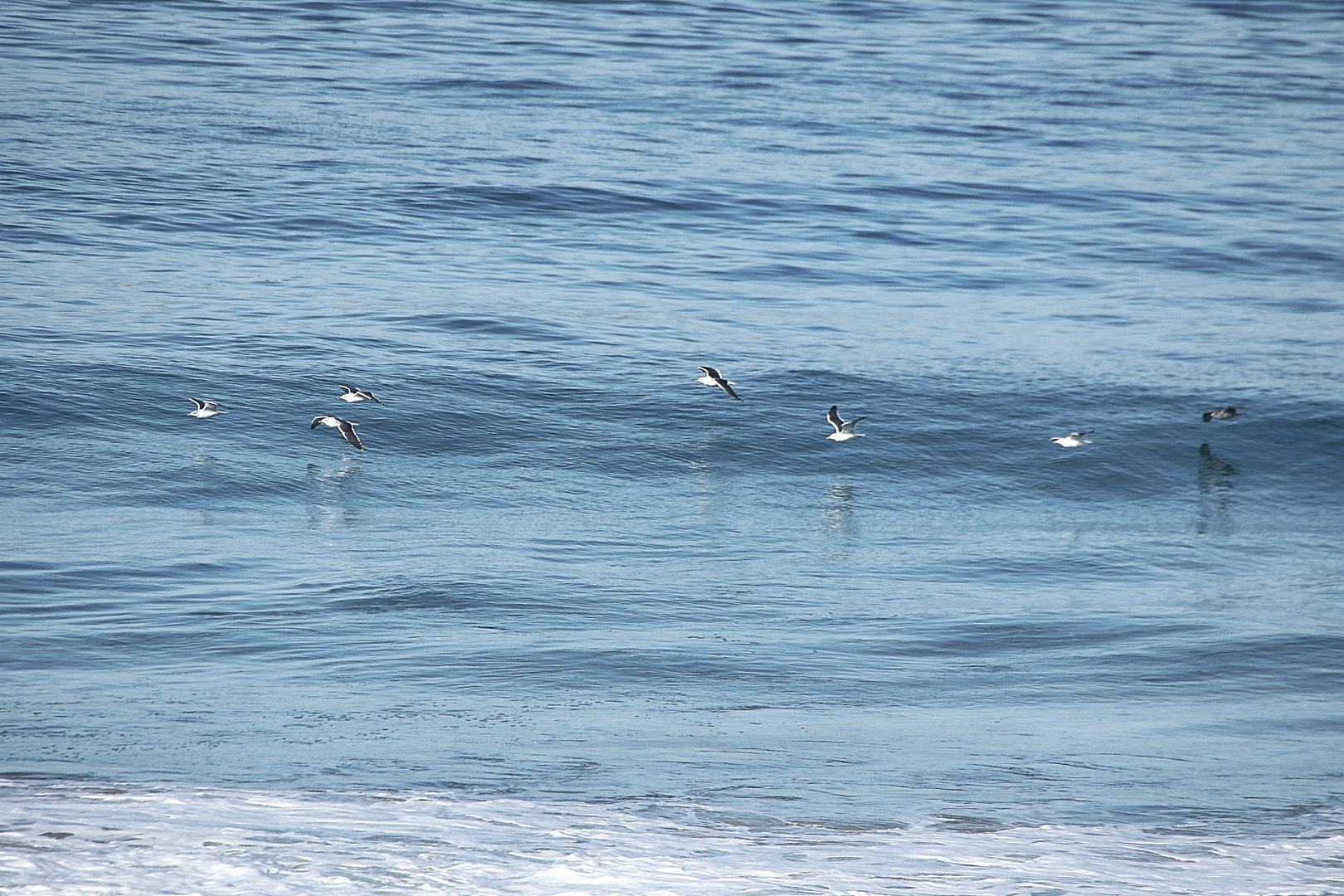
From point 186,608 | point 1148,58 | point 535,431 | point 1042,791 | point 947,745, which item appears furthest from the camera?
point 1148,58

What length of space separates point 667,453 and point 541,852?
500 inches

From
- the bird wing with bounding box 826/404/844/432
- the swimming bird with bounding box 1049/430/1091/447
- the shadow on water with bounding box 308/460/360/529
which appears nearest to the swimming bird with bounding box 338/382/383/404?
the shadow on water with bounding box 308/460/360/529

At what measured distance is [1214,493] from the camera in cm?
1983

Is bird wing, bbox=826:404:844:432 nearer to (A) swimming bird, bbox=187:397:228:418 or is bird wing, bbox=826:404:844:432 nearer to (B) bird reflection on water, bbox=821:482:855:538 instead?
(B) bird reflection on water, bbox=821:482:855:538

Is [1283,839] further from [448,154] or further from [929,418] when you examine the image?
[448,154]

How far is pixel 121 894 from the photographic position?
23.2ft

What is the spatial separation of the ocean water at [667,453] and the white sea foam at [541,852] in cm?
4

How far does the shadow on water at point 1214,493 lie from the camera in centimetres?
1806

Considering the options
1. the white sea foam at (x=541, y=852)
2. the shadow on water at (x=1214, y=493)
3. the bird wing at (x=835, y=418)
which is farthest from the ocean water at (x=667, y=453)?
the bird wing at (x=835, y=418)

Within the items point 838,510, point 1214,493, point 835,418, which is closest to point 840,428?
point 835,418

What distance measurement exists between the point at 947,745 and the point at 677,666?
2.61m

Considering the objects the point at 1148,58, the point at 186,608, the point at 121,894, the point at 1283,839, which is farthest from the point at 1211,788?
the point at 1148,58

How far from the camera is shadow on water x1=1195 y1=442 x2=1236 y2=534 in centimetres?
1806

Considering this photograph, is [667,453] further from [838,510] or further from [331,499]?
[331,499]
